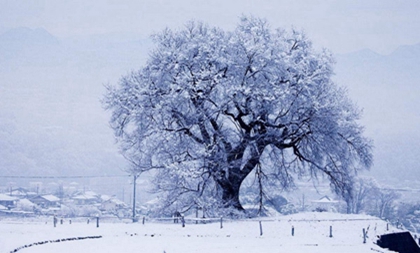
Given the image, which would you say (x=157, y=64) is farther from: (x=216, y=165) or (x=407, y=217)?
(x=407, y=217)

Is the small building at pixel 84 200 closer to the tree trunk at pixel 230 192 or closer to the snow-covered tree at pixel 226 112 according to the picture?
the snow-covered tree at pixel 226 112

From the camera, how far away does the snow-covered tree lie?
40312 mm

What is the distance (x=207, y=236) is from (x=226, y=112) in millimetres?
10744

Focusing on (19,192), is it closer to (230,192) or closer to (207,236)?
(230,192)

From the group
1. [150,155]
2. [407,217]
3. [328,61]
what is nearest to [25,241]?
[150,155]

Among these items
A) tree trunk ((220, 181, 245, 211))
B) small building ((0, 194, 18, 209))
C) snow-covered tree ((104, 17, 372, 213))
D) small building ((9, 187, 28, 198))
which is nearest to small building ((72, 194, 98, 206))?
small building ((9, 187, 28, 198))

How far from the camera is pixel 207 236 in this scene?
3334cm

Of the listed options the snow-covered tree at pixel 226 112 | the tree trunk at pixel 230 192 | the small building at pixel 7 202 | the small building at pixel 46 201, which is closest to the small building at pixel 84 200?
the small building at pixel 46 201

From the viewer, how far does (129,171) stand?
42188 mm

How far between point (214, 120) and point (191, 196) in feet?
17.8

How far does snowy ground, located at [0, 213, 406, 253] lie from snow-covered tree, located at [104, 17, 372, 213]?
3.81 meters

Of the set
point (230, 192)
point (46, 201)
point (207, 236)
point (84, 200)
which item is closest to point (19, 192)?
point (46, 201)

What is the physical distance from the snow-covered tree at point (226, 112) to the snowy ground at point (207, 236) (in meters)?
3.81

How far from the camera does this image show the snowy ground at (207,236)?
28.1 m
